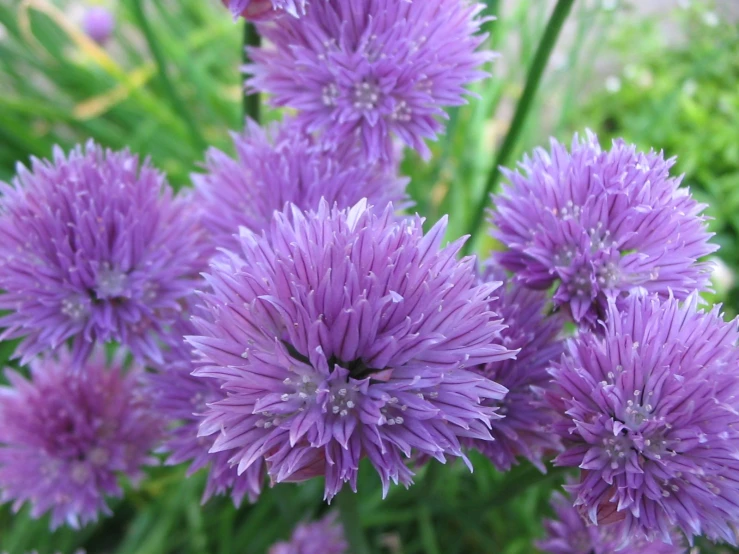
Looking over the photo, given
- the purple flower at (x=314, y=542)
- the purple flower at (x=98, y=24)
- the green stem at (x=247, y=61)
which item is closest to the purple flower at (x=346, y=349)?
the green stem at (x=247, y=61)

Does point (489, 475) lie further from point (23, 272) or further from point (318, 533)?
point (23, 272)

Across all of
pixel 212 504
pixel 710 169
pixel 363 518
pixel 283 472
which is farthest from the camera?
pixel 710 169

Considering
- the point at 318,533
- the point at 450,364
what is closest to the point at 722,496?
the point at 450,364

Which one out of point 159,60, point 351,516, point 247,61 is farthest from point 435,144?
point 351,516

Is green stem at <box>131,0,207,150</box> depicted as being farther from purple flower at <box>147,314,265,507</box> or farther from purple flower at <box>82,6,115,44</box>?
purple flower at <box>82,6,115,44</box>

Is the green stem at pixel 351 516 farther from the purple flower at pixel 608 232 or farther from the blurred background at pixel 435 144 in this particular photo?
the purple flower at pixel 608 232

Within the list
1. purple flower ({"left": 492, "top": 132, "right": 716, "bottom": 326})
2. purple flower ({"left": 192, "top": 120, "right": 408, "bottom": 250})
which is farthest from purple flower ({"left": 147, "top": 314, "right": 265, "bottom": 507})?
purple flower ({"left": 492, "top": 132, "right": 716, "bottom": 326})

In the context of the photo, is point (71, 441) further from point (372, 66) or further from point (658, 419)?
point (658, 419)
